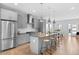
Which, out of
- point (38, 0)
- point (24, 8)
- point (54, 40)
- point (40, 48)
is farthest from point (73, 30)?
point (24, 8)

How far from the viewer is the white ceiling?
2.27 m

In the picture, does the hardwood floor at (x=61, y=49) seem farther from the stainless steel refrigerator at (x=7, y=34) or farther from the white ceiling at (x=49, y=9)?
the white ceiling at (x=49, y=9)

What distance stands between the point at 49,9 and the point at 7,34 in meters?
1.04

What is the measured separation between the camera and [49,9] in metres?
2.31

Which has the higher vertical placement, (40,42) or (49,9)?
(49,9)

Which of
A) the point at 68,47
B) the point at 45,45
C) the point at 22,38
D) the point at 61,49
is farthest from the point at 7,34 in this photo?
the point at 68,47

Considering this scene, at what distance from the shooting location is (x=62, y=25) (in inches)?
92.3

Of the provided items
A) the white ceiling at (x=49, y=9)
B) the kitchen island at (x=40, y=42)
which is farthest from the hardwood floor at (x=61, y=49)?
the white ceiling at (x=49, y=9)

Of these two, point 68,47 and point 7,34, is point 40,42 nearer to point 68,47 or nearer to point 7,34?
point 68,47

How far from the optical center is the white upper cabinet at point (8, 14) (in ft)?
7.10

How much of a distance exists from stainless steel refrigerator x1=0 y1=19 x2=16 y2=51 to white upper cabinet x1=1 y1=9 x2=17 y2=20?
8 centimetres

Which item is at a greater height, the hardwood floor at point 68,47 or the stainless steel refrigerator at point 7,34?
the stainless steel refrigerator at point 7,34

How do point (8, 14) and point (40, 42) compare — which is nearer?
point (8, 14)

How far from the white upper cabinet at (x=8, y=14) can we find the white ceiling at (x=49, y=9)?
0.15 metres
